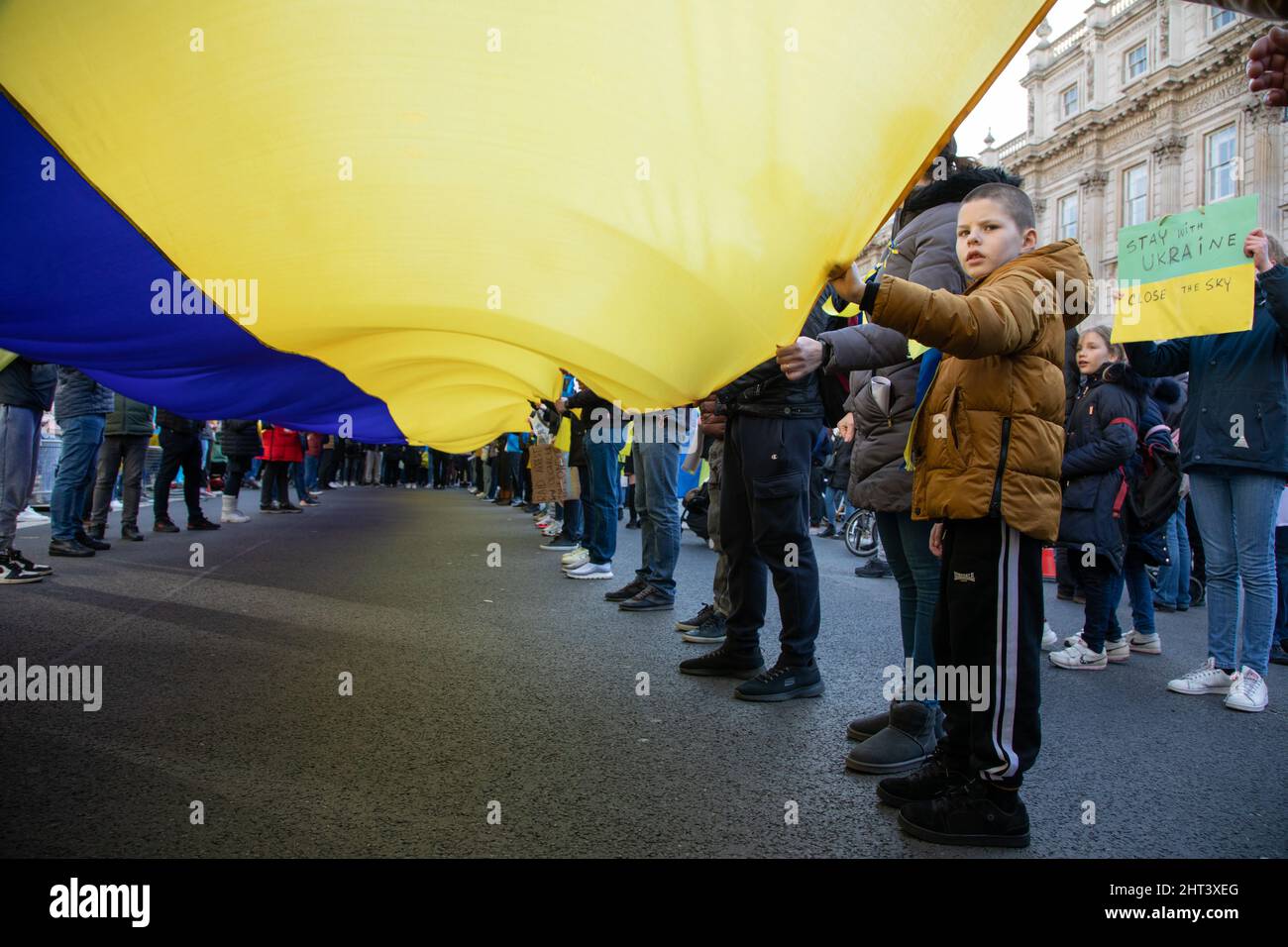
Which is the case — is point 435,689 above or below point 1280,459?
below

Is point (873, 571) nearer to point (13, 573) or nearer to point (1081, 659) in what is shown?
point (1081, 659)

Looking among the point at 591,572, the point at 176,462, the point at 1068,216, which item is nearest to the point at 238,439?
the point at 176,462

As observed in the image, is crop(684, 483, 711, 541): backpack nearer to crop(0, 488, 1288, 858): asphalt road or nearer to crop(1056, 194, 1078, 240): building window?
crop(0, 488, 1288, 858): asphalt road

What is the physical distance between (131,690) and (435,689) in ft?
3.91

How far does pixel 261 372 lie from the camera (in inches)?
251

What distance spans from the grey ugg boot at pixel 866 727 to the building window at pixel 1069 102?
132ft

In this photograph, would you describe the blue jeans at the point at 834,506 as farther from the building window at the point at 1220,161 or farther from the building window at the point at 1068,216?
the building window at the point at 1068,216

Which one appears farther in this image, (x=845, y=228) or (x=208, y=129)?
(x=208, y=129)

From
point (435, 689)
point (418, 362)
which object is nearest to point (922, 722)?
point (435, 689)

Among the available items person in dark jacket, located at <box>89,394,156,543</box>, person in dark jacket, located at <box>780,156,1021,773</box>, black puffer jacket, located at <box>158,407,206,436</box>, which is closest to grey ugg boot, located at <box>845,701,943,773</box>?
person in dark jacket, located at <box>780,156,1021,773</box>

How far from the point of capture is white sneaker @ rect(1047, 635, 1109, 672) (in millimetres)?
4508

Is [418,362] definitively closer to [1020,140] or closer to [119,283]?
[119,283]
